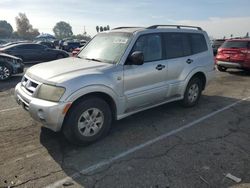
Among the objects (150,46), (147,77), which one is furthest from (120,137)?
(150,46)

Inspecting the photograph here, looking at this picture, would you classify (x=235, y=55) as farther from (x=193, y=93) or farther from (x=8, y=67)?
(x=8, y=67)

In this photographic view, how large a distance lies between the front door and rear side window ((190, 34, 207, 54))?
1320 mm

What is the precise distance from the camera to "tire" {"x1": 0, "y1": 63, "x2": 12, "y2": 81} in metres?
10.4

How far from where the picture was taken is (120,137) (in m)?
4.77

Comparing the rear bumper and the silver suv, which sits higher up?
the silver suv

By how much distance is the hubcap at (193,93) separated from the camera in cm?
647

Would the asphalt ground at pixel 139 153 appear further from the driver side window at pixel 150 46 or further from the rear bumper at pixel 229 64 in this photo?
the rear bumper at pixel 229 64

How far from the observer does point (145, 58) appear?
513 cm

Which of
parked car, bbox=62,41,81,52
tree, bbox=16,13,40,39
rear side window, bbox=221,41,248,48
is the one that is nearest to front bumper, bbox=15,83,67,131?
rear side window, bbox=221,41,248,48

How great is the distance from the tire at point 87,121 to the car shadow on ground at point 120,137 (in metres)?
0.16

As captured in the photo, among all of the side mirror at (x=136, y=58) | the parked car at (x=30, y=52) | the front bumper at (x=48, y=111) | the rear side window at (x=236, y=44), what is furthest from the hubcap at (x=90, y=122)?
the parked car at (x=30, y=52)

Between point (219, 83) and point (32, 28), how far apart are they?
10856cm

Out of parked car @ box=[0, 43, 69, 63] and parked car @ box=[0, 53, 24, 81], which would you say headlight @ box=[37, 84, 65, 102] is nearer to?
parked car @ box=[0, 53, 24, 81]

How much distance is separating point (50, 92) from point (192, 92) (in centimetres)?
376
